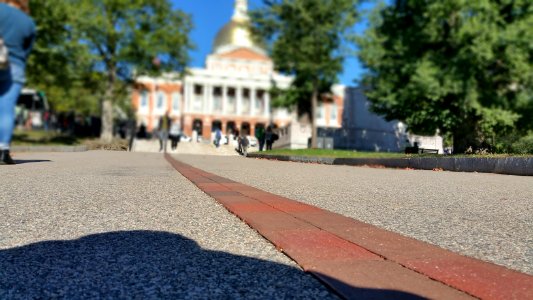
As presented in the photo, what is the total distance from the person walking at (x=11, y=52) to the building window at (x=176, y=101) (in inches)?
3169

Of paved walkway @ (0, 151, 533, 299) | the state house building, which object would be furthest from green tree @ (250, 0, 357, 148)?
the state house building

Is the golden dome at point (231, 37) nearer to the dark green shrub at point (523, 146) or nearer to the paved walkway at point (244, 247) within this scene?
the dark green shrub at point (523, 146)

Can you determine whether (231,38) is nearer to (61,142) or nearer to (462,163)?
(61,142)

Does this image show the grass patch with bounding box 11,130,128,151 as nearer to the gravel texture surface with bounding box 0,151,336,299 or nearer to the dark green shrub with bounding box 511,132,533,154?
the dark green shrub with bounding box 511,132,533,154

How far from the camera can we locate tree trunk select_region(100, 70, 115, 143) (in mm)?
35272

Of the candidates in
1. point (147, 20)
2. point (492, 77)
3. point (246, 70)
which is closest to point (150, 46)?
point (147, 20)

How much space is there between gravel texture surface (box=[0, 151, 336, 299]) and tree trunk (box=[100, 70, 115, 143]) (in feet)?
105

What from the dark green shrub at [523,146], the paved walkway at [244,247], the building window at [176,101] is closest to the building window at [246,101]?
the building window at [176,101]

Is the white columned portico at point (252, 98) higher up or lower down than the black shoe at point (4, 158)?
higher up

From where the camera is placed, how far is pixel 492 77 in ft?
68.5

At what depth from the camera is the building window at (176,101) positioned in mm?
88688

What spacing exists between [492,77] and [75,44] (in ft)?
79.5

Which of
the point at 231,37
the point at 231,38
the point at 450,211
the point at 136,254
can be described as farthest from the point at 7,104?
the point at 231,37

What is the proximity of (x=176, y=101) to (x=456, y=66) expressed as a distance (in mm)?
74249
